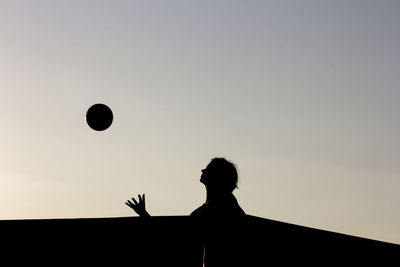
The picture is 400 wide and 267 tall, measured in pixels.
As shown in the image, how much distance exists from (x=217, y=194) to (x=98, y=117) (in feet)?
13.4

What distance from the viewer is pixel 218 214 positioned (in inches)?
164

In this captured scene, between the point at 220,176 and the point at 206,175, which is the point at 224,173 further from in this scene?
the point at 206,175

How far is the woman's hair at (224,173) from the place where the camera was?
4.26 metres

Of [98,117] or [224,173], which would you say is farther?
[98,117]

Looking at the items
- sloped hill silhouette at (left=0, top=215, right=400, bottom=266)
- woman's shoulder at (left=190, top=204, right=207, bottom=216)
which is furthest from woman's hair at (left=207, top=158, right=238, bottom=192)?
sloped hill silhouette at (left=0, top=215, right=400, bottom=266)

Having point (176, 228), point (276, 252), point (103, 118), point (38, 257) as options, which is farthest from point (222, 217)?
point (103, 118)

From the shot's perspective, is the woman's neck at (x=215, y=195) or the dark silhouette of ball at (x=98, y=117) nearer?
the woman's neck at (x=215, y=195)

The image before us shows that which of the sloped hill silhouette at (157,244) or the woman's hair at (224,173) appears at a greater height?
the woman's hair at (224,173)

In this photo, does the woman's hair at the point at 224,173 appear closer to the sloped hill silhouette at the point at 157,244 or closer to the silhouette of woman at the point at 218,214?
the silhouette of woman at the point at 218,214

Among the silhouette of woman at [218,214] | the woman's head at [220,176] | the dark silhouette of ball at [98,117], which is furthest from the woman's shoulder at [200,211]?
the dark silhouette of ball at [98,117]

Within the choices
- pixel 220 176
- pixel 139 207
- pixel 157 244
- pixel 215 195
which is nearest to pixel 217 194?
pixel 215 195

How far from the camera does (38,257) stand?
521 centimetres

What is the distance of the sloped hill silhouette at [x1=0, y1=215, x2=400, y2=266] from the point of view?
16.6 feet

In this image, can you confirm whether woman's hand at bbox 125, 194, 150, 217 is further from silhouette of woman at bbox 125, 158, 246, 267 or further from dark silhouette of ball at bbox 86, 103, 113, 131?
dark silhouette of ball at bbox 86, 103, 113, 131
